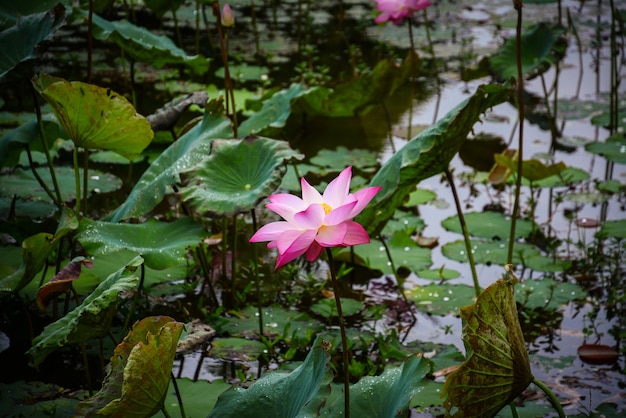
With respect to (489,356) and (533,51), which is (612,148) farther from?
(489,356)

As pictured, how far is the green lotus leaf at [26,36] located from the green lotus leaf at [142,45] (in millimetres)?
568

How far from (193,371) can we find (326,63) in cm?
279

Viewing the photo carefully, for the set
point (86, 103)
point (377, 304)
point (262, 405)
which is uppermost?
point (86, 103)

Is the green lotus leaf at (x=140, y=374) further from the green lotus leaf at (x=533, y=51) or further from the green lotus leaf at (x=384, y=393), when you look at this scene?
the green lotus leaf at (x=533, y=51)

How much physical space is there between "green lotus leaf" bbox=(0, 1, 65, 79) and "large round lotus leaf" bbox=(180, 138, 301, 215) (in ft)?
1.58

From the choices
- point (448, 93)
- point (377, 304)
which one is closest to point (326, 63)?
point (448, 93)

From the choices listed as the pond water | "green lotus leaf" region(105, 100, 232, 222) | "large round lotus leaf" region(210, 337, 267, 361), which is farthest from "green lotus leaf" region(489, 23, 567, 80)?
"large round lotus leaf" region(210, 337, 267, 361)

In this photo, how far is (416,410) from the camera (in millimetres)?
1795

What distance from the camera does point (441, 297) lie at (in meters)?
2.29

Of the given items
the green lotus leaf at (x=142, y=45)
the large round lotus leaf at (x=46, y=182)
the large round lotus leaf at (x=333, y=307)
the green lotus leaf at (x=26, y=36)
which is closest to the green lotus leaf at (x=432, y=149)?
the large round lotus leaf at (x=333, y=307)

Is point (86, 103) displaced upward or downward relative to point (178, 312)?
upward

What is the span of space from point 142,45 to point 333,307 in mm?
1056

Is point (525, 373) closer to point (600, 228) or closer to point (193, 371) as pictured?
point (193, 371)

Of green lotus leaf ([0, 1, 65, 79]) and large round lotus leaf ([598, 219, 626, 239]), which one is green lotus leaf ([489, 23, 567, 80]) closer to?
large round lotus leaf ([598, 219, 626, 239])
